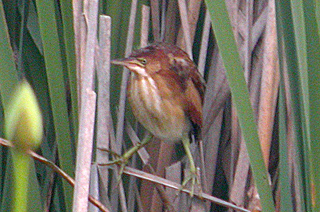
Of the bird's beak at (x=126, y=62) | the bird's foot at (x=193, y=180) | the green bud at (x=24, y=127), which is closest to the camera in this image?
the green bud at (x=24, y=127)

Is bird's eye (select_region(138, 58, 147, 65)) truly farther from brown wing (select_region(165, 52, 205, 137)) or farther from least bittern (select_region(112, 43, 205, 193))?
brown wing (select_region(165, 52, 205, 137))

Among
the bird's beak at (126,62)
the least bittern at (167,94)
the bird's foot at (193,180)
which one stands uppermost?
the bird's beak at (126,62)

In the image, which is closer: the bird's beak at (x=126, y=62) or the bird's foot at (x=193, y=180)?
the bird's beak at (x=126, y=62)

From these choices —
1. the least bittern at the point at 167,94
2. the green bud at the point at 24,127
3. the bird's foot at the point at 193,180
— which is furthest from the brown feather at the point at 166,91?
the green bud at the point at 24,127

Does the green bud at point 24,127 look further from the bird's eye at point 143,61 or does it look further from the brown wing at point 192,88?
the brown wing at point 192,88

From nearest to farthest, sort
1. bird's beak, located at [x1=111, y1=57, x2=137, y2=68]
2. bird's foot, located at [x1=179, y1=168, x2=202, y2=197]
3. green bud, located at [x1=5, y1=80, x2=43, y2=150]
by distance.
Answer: green bud, located at [x1=5, y1=80, x2=43, y2=150]
bird's beak, located at [x1=111, y1=57, x2=137, y2=68]
bird's foot, located at [x1=179, y1=168, x2=202, y2=197]

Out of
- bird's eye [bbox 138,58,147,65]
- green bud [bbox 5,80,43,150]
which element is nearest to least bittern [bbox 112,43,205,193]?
bird's eye [bbox 138,58,147,65]

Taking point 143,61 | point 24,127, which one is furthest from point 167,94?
point 24,127

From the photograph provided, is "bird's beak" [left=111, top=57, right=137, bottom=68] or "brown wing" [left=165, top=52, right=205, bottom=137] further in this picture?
"brown wing" [left=165, top=52, right=205, bottom=137]

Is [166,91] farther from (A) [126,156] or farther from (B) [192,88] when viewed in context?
(A) [126,156]
